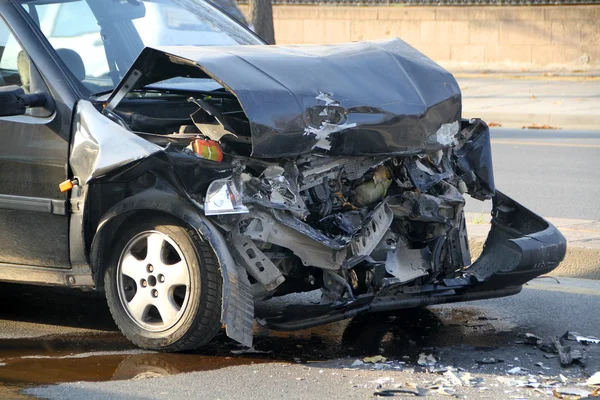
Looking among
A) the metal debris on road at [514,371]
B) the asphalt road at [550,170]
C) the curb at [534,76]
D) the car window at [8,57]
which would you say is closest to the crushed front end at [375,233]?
the metal debris on road at [514,371]

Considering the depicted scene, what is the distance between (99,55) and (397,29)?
1705 centimetres

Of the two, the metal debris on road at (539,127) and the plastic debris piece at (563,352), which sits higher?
the plastic debris piece at (563,352)

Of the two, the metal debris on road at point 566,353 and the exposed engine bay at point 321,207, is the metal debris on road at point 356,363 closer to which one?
the exposed engine bay at point 321,207

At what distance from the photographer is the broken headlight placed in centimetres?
456

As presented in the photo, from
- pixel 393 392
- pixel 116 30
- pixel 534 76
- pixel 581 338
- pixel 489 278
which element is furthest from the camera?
pixel 534 76

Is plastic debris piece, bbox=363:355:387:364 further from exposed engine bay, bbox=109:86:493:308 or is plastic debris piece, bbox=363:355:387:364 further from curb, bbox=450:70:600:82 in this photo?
curb, bbox=450:70:600:82

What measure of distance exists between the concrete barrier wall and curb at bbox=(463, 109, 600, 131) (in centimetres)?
564

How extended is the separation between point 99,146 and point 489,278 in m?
2.08

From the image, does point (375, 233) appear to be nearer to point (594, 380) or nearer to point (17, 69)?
point (594, 380)

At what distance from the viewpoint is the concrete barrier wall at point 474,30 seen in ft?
66.6

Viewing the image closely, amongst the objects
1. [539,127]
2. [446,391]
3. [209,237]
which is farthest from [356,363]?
[539,127]

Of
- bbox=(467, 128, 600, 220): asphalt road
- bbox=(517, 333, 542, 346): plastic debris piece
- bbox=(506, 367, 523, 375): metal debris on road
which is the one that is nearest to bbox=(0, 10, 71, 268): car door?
bbox=(506, 367, 523, 375): metal debris on road

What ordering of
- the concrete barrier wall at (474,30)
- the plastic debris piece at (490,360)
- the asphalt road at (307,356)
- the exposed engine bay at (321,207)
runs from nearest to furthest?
the asphalt road at (307,356) → the exposed engine bay at (321,207) → the plastic debris piece at (490,360) → the concrete barrier wall at (474,30)

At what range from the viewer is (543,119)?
14.9 m
